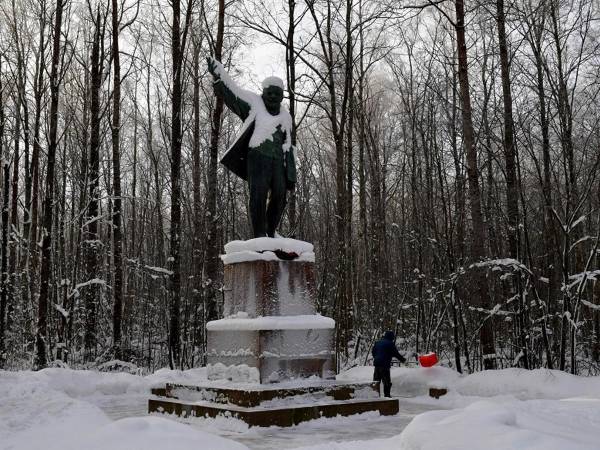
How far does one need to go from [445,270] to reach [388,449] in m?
10.2

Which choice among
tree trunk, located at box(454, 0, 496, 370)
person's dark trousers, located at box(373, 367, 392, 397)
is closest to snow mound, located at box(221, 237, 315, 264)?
person's dark trousers, located at box(373, 367, 392, 397)

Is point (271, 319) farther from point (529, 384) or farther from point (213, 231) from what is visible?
point (213, 231)

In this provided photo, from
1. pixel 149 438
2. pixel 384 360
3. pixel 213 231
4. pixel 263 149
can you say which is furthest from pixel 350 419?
pixel 213 231

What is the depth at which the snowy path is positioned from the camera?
20.8ft

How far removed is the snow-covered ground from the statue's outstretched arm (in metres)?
4.52

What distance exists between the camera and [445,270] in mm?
14852

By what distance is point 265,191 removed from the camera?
354 inches

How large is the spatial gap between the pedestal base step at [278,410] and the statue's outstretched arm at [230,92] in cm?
430

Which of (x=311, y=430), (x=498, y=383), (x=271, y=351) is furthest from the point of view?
(x=498, y=383)

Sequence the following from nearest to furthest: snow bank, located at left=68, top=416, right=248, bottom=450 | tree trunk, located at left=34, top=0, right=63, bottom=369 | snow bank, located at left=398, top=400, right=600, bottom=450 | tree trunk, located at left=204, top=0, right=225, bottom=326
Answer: snow bank, located at left=398, top=400, right=600, bottom=450
snow bank, located at left=68, top=416, right=248, bottom=450
tree trunk, located at left=34, top=0, right=63, bottom=369
tree trunk, located at left=204, top=0, right=225, bottom=326

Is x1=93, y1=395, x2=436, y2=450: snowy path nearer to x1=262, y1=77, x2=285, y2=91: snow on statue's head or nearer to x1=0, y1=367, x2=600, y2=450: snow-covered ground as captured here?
x1=0, y1=367, x2=600, y2=450: snow-covered ground

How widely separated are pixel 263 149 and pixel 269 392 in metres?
3.49

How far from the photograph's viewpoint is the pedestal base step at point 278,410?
7.09 m

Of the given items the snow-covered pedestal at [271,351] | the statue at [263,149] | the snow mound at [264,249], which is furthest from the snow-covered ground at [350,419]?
the statue at [263,149]
